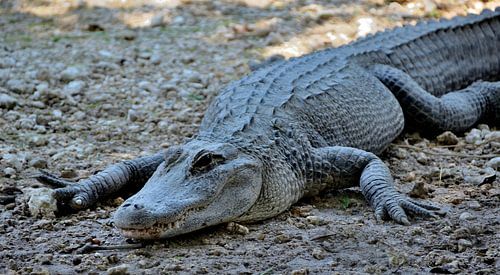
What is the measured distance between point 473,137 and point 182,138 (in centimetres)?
210

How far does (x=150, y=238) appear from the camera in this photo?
11.6 ft

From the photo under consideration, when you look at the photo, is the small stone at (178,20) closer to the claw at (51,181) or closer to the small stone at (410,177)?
the claw at (51,181)

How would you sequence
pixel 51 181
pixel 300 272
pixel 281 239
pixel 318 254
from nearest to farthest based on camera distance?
pixel 300 272 < pixel 318 254 < pixel 281 239 < pixel 51 181

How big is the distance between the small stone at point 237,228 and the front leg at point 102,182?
0.88 metres

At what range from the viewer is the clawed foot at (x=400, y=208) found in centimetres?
388

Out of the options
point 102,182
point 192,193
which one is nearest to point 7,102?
point 102,182

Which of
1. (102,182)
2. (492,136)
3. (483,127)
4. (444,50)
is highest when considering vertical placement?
(444,50)

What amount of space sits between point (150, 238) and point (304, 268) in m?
0.76

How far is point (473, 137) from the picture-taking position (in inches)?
216

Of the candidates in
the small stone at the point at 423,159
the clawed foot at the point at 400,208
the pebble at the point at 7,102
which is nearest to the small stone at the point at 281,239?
the clawed foot at the point at 400,208

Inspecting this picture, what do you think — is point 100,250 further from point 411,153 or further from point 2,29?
point 2,29

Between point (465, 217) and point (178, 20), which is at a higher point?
point (178, 20)

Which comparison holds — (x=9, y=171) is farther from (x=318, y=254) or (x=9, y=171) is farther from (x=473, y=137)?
(x=473, y=137)

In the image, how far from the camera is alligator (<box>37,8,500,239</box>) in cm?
376
